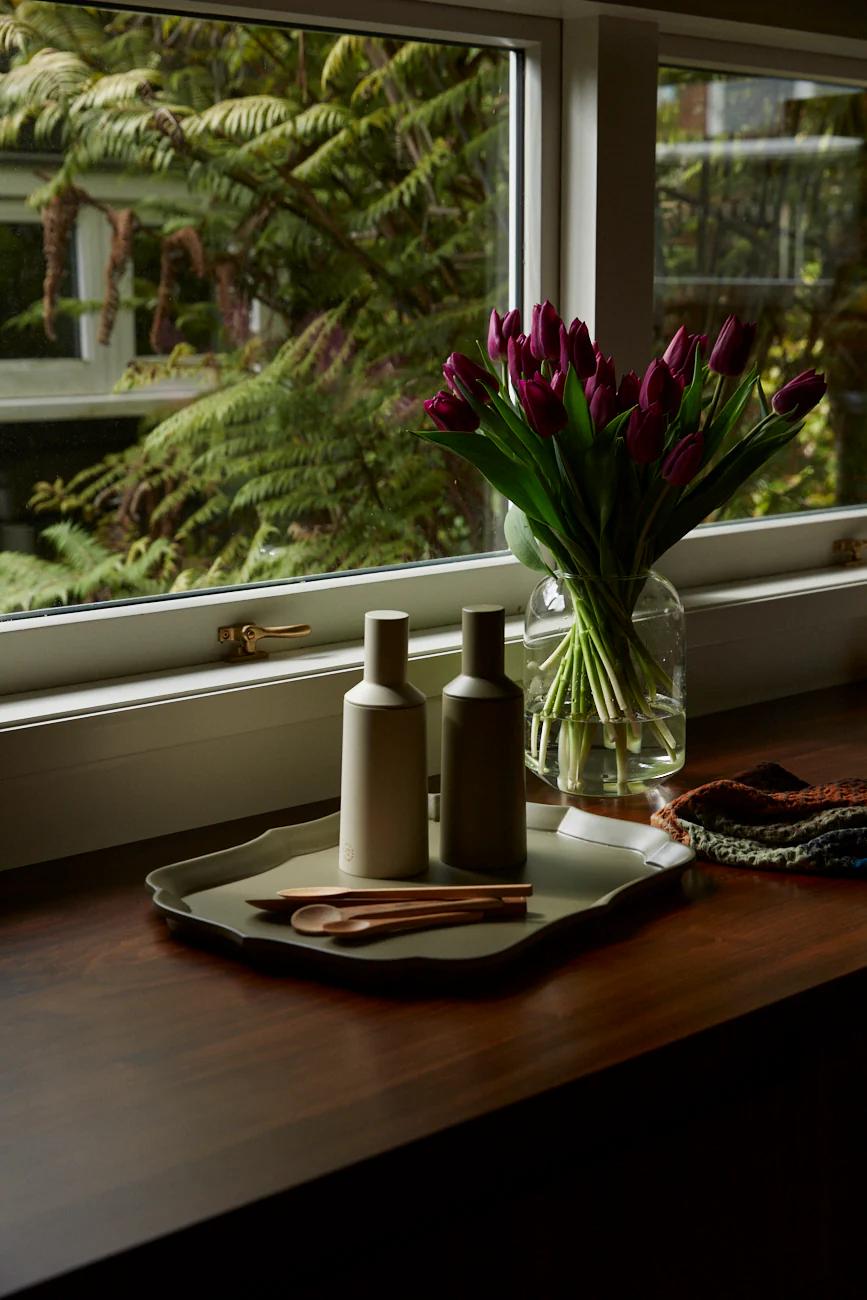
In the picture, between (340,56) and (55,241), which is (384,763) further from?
(340,56)

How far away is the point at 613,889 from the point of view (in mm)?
1213

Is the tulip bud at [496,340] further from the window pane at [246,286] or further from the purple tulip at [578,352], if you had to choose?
the window pane at [246,286]

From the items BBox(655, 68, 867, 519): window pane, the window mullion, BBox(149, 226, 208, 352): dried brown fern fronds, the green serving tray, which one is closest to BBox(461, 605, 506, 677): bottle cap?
the green serving tray

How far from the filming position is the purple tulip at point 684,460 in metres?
1.33

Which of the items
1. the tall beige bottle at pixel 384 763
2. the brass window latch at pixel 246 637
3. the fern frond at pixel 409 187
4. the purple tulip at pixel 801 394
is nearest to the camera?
the tall beige bottle at pixel 384 763

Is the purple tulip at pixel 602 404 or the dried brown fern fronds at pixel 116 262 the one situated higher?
the dried brown fern fronds at pixel 116 262

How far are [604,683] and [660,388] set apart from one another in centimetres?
30

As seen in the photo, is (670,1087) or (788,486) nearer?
(670,1087)

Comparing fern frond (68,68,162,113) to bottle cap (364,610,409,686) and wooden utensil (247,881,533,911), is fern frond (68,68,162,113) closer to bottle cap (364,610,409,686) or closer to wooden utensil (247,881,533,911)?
bottle cap (364,610,409,686)

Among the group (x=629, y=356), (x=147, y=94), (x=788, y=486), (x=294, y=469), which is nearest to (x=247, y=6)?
(x=147, y=94)

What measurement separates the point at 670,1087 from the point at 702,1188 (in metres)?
0.19

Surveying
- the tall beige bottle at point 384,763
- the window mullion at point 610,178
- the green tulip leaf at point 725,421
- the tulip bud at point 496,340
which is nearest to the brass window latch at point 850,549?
the window mullion at point 610,178

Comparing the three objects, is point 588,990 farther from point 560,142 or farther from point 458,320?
point 560,142

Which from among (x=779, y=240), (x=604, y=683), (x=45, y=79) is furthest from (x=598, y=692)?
(x=779, y=240)
